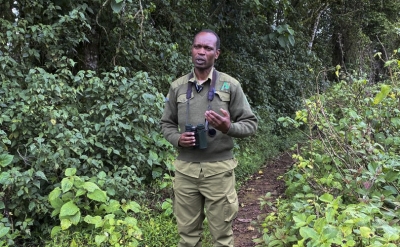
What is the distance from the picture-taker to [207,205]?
273 cm

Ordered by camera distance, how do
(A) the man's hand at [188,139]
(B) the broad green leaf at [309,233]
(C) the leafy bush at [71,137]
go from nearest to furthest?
(B) the broad green leaf at [309,233] → (A) the man's hand at [188,139] → (C) the leafy bush at [71,137]

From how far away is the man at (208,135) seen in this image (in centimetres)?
259

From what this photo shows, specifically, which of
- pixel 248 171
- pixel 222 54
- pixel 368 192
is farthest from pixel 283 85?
pixel 368 192

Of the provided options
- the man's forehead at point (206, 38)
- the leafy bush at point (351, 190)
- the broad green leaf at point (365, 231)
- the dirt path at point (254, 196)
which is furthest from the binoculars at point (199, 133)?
the dirt path at point (254, 196)

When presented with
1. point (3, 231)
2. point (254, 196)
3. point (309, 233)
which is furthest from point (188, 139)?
point (254, 196)

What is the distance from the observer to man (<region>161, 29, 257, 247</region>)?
8.51 ft

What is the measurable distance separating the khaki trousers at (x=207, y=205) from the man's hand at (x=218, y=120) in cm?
40

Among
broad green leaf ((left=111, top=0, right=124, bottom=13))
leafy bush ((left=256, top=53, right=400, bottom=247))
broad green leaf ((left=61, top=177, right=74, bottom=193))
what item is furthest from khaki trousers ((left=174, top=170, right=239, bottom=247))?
broad green leaf ((left=111, top=0, right=124, bottom=13))

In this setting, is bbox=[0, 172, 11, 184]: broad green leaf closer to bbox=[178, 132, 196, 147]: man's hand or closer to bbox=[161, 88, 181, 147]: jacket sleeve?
bbox=[161, 88, 181, 147]: jacket sleeve

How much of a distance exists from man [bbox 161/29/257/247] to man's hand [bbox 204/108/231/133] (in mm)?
78

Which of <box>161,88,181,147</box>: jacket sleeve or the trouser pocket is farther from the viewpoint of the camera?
<box>161,88,181,147</box>: jacket sleeve

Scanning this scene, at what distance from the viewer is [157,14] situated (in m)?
6.95

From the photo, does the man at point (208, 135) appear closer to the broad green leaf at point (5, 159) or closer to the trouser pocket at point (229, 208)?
the trouser pocket at point (229, 208)

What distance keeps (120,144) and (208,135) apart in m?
1.99
